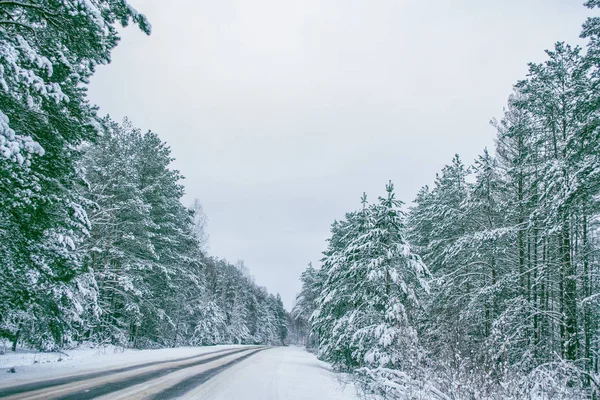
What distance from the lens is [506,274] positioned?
14391mm

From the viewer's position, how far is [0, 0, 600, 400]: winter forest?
23.3 feet

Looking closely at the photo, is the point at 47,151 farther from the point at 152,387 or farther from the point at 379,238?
the point at 379,238

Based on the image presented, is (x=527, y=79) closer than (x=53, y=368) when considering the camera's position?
No

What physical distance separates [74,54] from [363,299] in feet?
46.9

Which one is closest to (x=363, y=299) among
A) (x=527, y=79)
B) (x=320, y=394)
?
(x=320, y=394)

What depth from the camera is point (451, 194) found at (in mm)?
→ 21094

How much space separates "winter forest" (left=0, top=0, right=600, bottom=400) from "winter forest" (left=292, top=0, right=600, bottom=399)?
8 cm

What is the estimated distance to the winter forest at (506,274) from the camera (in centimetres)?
741

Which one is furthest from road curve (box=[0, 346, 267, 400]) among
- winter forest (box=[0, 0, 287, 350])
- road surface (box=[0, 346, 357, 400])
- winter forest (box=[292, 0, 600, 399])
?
winter forest (box=[292, 0, 600, 399])

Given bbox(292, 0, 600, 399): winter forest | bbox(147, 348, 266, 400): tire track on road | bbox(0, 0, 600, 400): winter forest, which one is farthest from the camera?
bbox(292, 0, 600, 399): winter forest

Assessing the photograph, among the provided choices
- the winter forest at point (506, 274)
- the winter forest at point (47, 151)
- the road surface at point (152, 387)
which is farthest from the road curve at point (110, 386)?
the winter forest at point (506, 274)

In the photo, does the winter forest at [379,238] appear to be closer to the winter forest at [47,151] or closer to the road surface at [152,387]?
the winter forest at [47,151]

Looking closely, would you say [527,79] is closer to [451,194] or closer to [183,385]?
[451,194]

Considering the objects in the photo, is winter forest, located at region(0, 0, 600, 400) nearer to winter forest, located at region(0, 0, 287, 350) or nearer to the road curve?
winter forest, located at region(0, 0, 287, 350)
